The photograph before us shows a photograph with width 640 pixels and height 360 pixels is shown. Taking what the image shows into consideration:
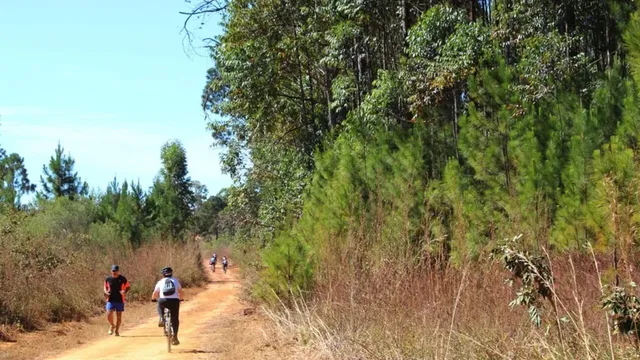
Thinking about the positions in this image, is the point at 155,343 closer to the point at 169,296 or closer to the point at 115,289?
the point at 115,289

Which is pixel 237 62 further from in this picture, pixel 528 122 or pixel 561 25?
pixel 528 122

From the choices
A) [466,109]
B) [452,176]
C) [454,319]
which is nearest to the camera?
[454,319]

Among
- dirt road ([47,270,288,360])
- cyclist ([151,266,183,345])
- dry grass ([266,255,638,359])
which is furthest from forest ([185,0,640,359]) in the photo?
cyclist ([151,266,183,345])

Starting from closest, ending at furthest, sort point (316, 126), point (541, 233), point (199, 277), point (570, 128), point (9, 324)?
1. point (541, 233)
2. point (570, 128)
3. point (9, 324)
4. point (316, 126)
5. point (199, 277)

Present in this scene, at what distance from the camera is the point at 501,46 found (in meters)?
16.0

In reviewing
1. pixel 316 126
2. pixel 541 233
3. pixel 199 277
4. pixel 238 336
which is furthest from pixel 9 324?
pixel 199 277

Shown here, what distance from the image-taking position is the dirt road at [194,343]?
1373cm

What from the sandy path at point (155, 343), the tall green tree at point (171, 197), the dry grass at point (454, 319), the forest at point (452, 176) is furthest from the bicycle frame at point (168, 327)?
the tall green tree at point (171, 197)

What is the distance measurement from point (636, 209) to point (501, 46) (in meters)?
7.60

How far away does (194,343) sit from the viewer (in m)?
17.2

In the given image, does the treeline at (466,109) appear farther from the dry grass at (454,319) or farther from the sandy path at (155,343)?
the sandy path at (155,343)

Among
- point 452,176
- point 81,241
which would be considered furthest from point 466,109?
point 81,241

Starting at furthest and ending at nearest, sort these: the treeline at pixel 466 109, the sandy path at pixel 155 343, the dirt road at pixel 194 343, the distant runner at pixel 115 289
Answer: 1. the distant runner at pixel 115 289
2. the sandy path at pixel 155 343
3. the dirt road at pixel 194 343
4. the treeline at pixel 466 109

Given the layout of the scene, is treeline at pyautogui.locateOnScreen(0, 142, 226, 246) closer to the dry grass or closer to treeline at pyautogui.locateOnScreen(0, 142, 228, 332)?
treeline at pyautogui.locateOnScreen(0, 142, 228, 332)
